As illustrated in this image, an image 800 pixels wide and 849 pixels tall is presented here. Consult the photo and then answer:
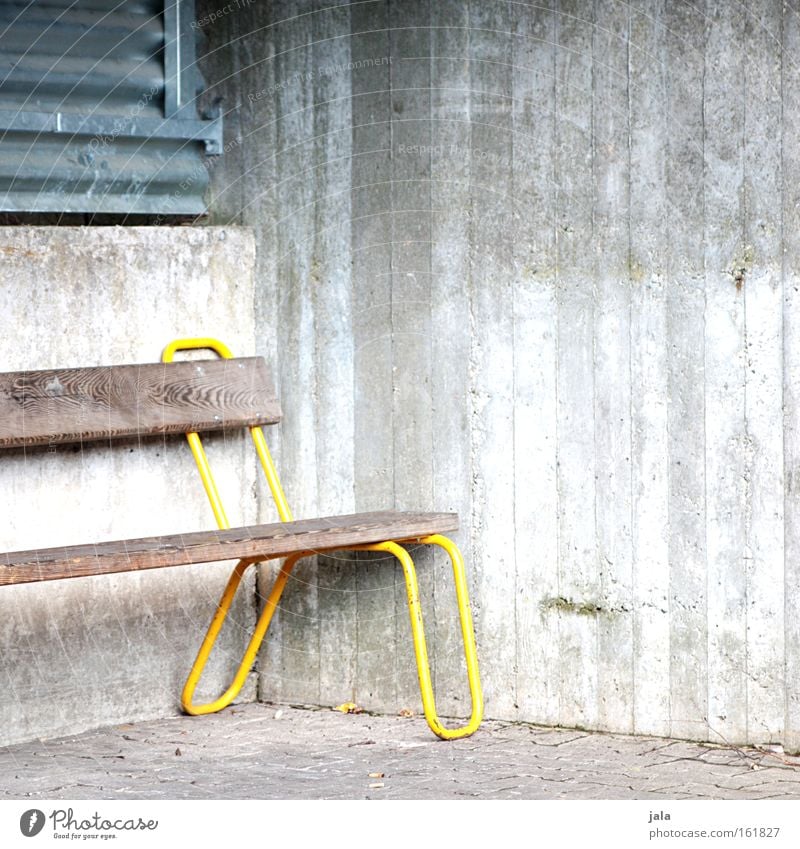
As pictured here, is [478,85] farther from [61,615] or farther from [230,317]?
[61,615]

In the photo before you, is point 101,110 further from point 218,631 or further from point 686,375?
point 686,375

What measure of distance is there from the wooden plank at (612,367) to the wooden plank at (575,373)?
2 cm

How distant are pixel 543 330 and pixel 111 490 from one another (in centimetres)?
124

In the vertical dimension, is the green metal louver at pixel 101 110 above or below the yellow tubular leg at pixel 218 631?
above

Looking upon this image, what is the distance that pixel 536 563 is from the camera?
369cm

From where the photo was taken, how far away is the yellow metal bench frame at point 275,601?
139 inches

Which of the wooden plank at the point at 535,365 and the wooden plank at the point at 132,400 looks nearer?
the wooden plank at the point at 132,400

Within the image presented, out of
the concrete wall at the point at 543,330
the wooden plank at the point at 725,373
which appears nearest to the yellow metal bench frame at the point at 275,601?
the concrete wall at the point at 543,330

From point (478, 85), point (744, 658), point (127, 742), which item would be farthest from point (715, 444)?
point (127, 742)

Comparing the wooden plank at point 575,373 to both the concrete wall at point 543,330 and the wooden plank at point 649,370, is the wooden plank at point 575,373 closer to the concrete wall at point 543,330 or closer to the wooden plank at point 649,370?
the concrete wall at point 543,330

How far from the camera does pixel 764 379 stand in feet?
11.1
